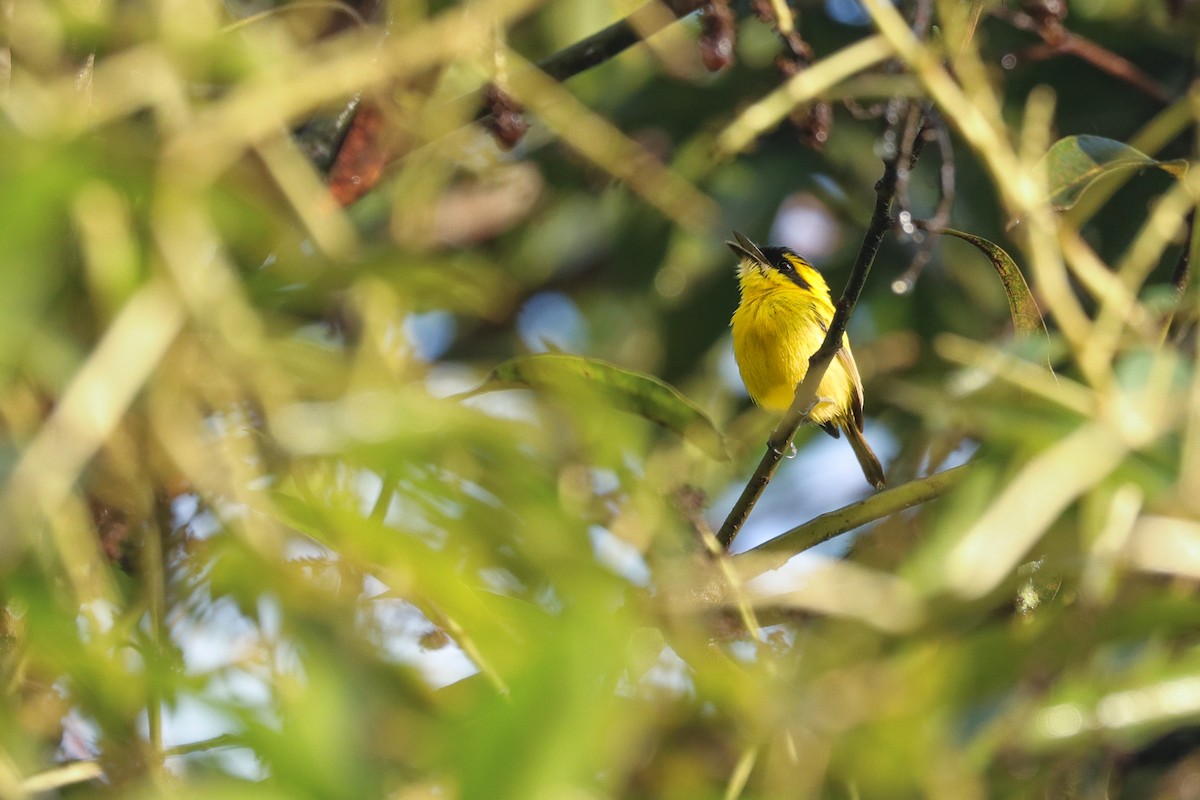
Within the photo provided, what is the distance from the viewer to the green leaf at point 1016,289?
1.59 m

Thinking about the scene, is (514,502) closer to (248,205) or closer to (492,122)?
(248,205)

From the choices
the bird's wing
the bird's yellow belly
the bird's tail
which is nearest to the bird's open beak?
the bird's yellow belly

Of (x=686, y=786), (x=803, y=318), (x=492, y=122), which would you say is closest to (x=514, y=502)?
(x=686, y=786)

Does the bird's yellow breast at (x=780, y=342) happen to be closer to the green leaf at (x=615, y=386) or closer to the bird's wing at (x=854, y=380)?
the bird's wing at (x=854, y=380)

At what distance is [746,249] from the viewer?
345 centimetres

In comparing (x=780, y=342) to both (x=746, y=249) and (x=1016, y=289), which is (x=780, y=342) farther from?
(x=1016, y=289)

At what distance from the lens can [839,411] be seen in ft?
12.0

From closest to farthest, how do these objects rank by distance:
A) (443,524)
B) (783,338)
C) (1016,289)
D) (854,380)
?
(443,524)
(1016,289)
(854,380)
(783,338)

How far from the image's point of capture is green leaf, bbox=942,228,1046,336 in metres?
1.59

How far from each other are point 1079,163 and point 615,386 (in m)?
0.66

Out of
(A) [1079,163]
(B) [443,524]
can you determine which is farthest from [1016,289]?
(B) [443,524]

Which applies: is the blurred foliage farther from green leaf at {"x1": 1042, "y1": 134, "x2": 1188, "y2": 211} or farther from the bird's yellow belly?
the bird's yellow belly

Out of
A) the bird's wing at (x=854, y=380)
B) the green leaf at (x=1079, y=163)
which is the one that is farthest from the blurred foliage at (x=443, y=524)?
the bird's wing at (x=854, y=380)

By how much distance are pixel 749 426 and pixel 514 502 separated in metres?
2.00
